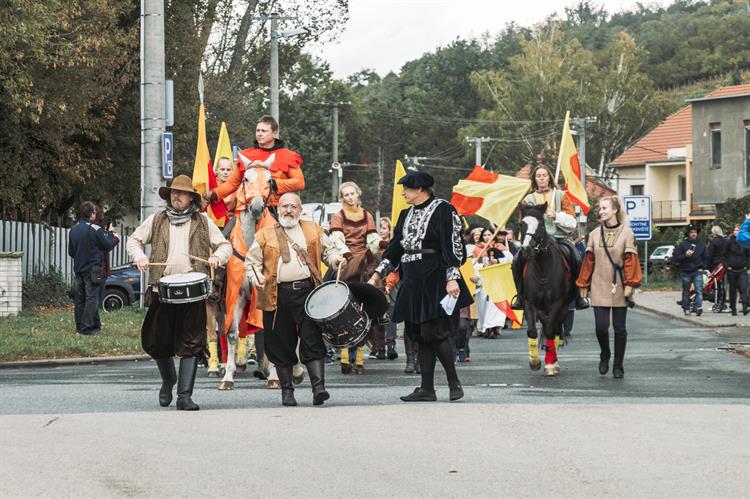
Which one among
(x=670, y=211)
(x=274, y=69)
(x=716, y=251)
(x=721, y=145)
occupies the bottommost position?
(x=716, y=251)

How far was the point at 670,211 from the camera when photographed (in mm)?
80875

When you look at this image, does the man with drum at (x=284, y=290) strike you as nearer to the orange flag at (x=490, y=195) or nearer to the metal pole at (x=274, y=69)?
the orange flag at (x=490, y=195)

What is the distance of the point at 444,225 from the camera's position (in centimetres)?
1127

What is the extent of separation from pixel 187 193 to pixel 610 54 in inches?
3239

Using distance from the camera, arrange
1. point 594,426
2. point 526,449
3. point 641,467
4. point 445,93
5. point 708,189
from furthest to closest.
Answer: point 445,93 → point 708,189 → point 594,426 → point 526,449 → point 641,467

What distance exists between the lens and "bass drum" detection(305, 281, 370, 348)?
1086 centimetres

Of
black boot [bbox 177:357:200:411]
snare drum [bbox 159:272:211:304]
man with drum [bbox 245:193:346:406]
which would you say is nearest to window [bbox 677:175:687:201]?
man with drum [bbox 245:193:346:406]

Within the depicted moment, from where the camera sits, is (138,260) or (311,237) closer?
(138,260)

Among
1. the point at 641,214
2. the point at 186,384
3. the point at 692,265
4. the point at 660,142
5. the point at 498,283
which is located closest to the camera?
the point at 186,384

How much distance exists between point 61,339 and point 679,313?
1594 centimetres

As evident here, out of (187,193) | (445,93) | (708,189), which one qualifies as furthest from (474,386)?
(445,93)

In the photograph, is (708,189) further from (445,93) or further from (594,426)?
(445,93)

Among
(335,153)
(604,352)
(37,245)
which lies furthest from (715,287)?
(335,153)

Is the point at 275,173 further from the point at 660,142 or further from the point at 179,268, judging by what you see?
the point at 660,142
